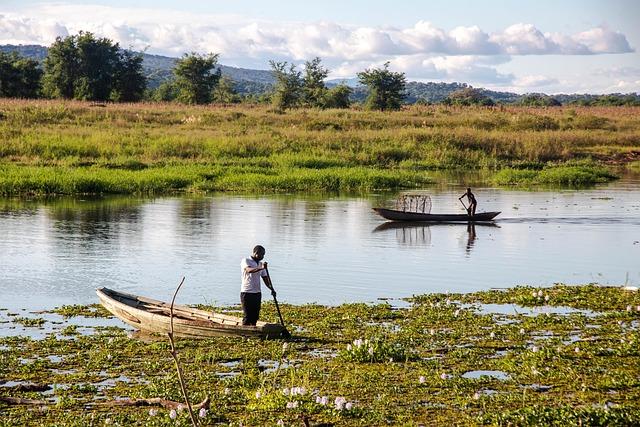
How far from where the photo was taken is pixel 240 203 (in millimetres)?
36562

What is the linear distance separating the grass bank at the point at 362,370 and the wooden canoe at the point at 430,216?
14.1m

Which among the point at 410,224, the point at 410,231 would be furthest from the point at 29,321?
the point at 410,224

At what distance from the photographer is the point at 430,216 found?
30.4m

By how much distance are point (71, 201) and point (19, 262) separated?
48.5ft

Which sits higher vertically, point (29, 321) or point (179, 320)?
point (179, 320)

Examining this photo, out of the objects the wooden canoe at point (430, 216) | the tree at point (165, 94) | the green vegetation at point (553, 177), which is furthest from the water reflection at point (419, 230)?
the tree at point (165, 94)

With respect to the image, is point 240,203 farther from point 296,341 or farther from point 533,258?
point 296,341

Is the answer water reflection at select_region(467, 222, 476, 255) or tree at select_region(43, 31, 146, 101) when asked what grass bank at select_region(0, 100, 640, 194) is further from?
tree at select_region(43, 31, 146, 101)

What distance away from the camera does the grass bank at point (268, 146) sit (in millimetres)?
42125

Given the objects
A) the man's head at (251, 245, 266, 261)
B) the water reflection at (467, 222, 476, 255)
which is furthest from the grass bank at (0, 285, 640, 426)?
the water reflection at (467, 222, 476, 255)

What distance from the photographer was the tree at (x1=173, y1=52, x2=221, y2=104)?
83125 mm

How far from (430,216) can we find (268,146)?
2171 centimetres

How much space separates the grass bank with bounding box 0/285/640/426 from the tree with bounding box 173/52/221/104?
225 ft

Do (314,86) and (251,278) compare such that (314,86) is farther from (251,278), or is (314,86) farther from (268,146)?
(251,278)
